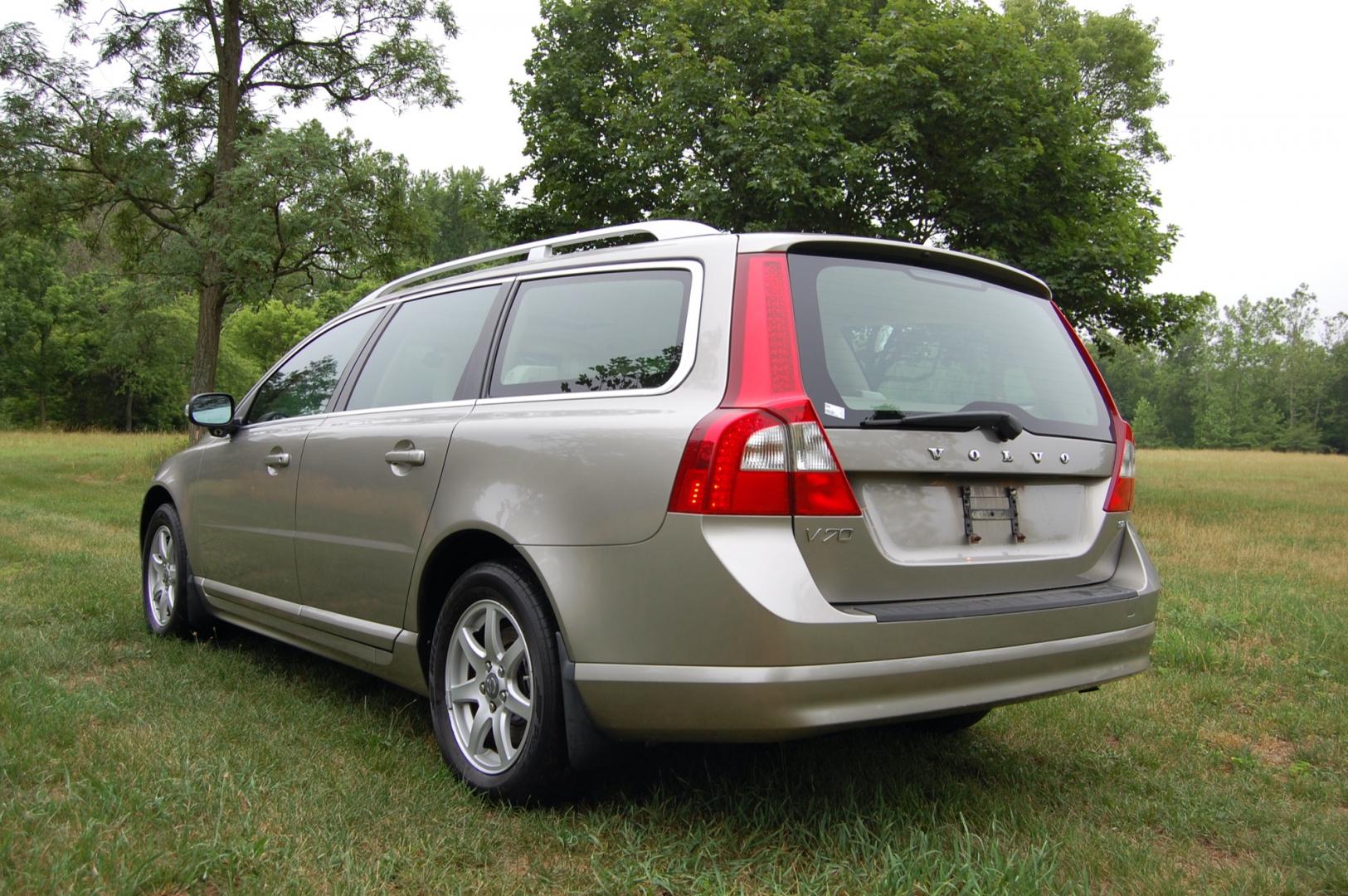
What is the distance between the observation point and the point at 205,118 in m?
18.3

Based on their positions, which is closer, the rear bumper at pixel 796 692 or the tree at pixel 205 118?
the rear bumper at pixel 796 692

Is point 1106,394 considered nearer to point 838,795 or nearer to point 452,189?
point 838,795

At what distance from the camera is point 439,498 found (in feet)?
11.3

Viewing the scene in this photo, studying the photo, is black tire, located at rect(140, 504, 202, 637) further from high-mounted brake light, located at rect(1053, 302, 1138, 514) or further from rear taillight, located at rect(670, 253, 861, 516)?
high-mounted brake light, located at rect(1053, 302, 1138, 514)

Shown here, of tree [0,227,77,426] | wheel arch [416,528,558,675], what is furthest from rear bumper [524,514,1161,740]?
tree [0,227,77,426]

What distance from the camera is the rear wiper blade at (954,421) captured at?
112 inches

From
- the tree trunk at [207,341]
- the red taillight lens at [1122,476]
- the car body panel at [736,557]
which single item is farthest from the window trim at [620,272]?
the tree trunk at [207,341]

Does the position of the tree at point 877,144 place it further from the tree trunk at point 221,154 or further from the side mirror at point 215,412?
the side mirror at point 215,412

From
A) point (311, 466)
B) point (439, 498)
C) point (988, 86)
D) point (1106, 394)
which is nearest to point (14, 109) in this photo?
point (988, 86)

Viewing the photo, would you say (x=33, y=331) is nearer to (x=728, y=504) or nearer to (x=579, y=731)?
(x=579, y=731)

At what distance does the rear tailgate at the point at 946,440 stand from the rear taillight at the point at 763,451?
5 centimetres

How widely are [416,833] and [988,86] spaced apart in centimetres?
1364

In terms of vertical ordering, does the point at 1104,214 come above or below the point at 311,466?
above

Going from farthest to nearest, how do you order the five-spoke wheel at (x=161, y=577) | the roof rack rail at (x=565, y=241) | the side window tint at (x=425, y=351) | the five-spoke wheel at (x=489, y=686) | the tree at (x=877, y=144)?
the tree at (x=877, y=144) → the five-spoke wheel at (x=161, y=577) → the side window tint at (x=425, y=351) → the roof rack rail at (x=565, y=241) → the five-spoke wheel at (x=489, y=686)
